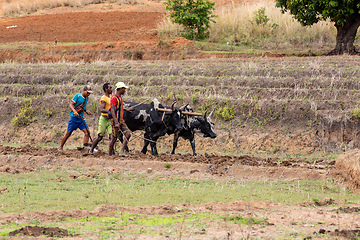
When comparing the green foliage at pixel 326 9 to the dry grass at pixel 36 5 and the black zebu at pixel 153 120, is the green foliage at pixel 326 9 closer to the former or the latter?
the black zebu at pixel 153 120

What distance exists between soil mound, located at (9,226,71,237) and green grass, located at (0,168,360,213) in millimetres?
1366

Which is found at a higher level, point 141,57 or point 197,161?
point 141,57

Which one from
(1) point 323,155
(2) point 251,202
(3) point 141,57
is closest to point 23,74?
(3) point 141,57

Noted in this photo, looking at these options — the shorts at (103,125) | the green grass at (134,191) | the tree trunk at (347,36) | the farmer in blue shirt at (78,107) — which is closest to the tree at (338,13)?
the tree trunk at (347,36)

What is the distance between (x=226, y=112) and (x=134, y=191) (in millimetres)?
7820

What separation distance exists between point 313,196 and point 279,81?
357 inches

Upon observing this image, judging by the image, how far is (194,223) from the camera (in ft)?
21.0

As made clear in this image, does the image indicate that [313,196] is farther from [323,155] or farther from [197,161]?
[323,155]

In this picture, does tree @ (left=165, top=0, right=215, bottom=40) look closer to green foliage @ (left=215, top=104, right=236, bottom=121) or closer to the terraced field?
the terraced field

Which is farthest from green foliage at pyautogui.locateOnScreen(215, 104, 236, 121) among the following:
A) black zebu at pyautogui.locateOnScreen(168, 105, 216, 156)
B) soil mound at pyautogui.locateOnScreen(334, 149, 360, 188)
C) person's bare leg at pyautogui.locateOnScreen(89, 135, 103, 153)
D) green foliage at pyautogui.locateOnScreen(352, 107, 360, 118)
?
soil mound at pyautogui.locateOnScreen(334, 149, 360, 188)

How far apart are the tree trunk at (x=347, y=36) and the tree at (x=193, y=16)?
733 cm

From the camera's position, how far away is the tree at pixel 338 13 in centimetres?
1970

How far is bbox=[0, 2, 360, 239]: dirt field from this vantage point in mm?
6593

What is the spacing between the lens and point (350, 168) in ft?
30.9
